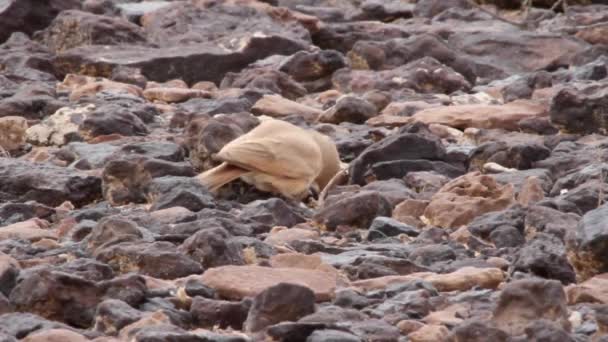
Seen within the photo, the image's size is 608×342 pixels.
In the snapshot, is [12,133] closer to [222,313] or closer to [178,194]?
[178,194]

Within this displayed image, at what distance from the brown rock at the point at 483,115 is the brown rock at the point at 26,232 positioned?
3.17 meters

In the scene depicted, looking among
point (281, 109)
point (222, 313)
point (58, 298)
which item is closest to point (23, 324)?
point (58, 298)

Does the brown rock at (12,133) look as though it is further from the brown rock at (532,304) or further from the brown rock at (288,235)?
the brown rock at (532,304)

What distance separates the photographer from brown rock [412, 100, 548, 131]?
898 cm

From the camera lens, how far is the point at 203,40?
478 inches

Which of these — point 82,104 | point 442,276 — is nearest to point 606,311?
point 442,276

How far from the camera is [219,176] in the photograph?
725cm

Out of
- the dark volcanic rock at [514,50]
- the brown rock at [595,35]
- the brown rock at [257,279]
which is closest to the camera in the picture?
the brown rock at [257,279]

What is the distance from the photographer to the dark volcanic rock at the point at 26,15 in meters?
12.1

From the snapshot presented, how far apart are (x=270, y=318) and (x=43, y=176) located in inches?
120

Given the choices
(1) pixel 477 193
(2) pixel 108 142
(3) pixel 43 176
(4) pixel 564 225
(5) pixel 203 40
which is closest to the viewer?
(4) pixel 564 225

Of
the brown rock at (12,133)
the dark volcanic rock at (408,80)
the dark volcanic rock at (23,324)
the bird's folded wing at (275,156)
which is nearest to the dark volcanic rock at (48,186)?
the bird's folded wing at (275,156)

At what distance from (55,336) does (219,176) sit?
2929mm

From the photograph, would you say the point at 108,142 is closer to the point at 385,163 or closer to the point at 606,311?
the point at 385,163
